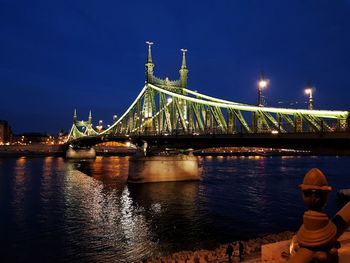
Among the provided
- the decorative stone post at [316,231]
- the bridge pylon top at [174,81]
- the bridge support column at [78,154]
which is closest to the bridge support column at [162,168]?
the bridge pylon top at [174,81]

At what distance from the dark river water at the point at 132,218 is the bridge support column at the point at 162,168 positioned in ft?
5.91

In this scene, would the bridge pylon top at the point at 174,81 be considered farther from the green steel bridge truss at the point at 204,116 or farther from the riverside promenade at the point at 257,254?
the riverside promenade at the point at 257,254

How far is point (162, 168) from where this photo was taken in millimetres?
47719

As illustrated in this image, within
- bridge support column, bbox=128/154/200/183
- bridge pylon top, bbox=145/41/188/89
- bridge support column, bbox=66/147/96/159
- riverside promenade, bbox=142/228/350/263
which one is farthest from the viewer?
bridge support column, bbox=66/147/96/159

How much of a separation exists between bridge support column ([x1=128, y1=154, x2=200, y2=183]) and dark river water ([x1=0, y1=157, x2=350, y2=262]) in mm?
1802

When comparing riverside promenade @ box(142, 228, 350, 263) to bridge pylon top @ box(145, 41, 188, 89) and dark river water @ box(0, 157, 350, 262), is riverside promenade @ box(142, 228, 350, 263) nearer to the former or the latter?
dark river water @ box(0, 157, 350, 262)

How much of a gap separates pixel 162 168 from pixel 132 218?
19570 millimetres

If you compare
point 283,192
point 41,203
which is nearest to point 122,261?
point 41,203

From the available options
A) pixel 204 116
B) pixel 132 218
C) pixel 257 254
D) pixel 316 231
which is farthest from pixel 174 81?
pixel 316 231

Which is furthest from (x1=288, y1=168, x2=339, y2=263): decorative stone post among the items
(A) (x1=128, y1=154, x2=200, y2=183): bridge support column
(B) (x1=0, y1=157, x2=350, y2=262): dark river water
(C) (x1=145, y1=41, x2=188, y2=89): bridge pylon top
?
(C) (x1=145, y1=41, x2=188, y2=89): bridge pylon top

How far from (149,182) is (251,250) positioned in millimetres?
30563

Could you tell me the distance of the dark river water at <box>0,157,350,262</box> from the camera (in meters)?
20.3

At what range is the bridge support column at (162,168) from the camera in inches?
1849

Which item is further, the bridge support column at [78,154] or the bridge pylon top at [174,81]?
the bridge support column at [78,154]
